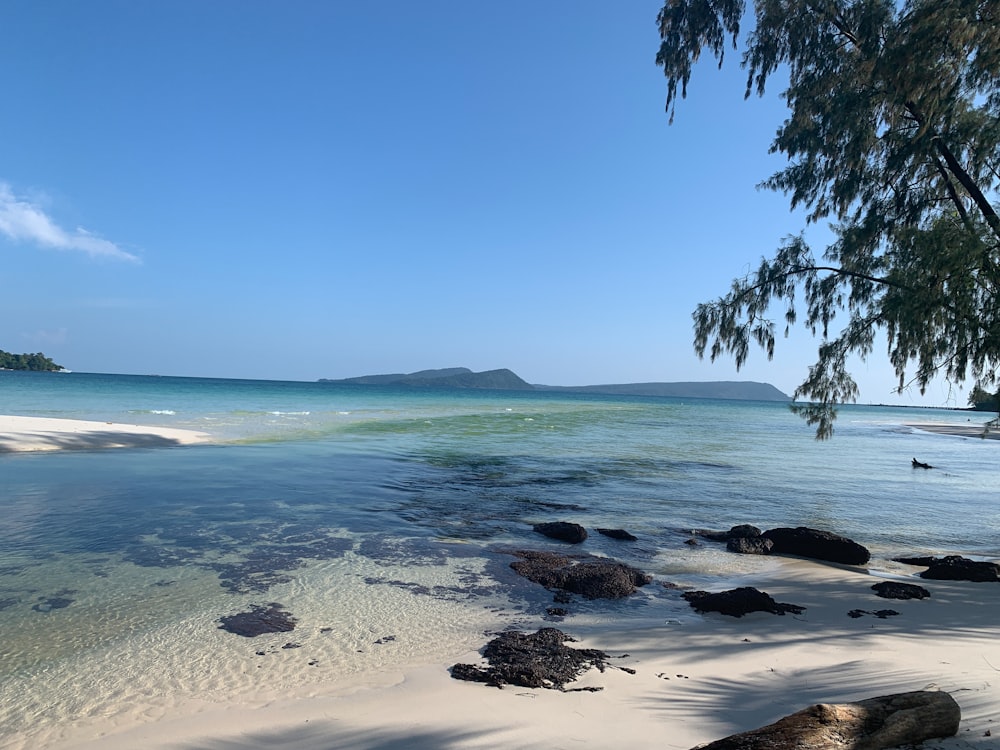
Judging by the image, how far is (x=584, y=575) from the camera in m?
7.73

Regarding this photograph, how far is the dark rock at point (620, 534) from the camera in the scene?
10453 millimetres

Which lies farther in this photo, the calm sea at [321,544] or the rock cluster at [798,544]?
Answer: the rock cluster at [798,544]

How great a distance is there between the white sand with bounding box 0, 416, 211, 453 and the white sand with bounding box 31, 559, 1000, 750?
19.1 m

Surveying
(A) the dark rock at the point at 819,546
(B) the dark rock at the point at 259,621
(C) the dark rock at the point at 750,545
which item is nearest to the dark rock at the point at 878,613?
(A) the dark rock at the point at 819,546

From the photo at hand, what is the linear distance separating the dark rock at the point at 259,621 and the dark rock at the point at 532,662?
80.3 inches

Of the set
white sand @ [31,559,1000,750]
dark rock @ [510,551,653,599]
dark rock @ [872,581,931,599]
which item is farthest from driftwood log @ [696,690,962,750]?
dark rock @ [872,581,931,599]

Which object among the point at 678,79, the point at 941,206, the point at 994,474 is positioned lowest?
the point at 994,474

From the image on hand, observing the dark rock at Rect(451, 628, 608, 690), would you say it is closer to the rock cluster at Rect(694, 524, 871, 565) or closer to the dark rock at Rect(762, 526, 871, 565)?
the rock cluster at Rect(694, 524, 871, 565)

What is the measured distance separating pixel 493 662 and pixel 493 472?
13811 mm

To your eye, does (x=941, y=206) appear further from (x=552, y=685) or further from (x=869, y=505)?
(x=552, y=685)

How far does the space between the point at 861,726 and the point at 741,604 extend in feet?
11.4

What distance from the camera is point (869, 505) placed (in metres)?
15.6

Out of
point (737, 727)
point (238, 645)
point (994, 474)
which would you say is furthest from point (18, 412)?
point (994, 474)

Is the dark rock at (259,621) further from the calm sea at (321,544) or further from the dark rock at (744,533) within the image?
the dark rock at (744,533)
